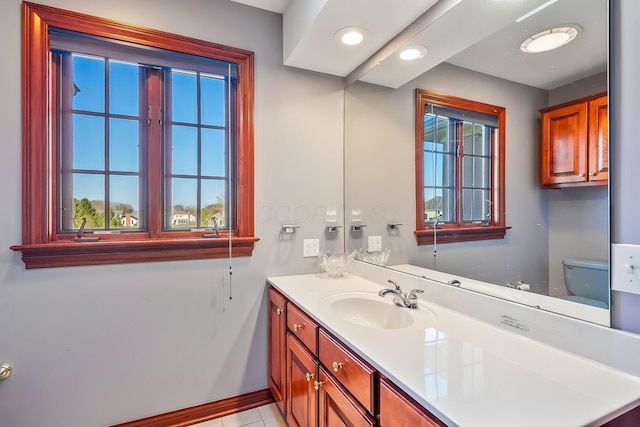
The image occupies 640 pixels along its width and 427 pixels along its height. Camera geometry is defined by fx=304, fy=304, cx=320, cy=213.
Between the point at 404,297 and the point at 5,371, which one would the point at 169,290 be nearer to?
the point at 5,371

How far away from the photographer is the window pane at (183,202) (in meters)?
1.84

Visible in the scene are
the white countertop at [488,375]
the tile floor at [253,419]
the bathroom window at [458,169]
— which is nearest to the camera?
the white countertop at [488,375]

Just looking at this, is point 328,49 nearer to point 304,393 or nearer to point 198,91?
point 198,91

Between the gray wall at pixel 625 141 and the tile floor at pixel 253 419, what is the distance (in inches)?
67.8

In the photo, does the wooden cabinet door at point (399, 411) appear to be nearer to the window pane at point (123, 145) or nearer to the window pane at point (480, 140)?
the window pane at point (480, 140)

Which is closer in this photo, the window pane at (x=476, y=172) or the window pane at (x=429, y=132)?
the window pane at (x=476, y=172)

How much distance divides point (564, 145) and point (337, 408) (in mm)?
1234

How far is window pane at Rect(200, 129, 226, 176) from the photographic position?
1913 mm

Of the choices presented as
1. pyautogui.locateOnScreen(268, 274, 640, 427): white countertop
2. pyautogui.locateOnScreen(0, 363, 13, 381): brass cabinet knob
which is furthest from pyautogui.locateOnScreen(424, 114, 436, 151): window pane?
pyautogui.locateOnScreen(0, 363, 13, 381): brass cabinet knob

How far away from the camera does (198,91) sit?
6.25ft

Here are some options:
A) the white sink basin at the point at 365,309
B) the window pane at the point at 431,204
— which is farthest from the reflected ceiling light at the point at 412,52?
the white sink basin at the point at 365,309

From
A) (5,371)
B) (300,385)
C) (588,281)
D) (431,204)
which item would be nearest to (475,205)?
(431,204)

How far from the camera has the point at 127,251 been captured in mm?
1647

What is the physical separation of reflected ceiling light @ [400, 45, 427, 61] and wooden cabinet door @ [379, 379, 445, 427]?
5.04 ft
